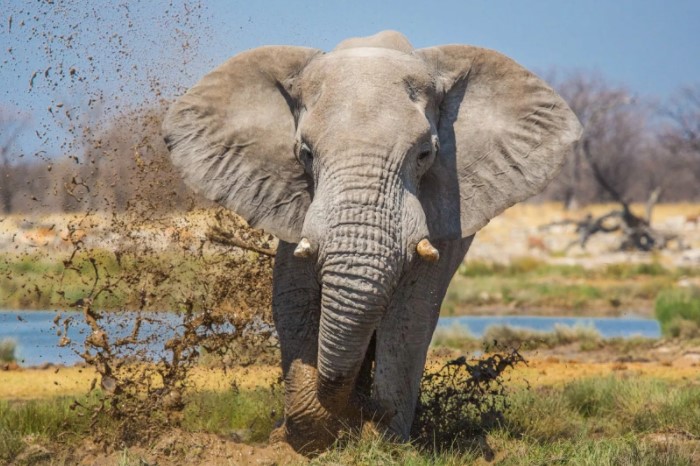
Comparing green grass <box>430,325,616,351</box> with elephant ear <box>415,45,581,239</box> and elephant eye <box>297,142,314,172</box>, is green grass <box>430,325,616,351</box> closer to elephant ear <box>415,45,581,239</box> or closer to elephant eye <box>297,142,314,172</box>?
elephant ear <box>415,45,581,239</box>

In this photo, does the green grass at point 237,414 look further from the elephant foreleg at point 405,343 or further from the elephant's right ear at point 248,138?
the elephant's right ear at point 248,138

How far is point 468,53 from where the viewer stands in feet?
20.7

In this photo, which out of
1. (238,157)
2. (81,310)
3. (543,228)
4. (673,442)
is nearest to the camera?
(238,157)

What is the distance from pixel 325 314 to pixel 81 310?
10.4 ft

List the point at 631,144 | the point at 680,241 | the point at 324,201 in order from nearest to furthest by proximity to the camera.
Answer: the point at 324,201 < the point at 680,241 < the point at 631,144

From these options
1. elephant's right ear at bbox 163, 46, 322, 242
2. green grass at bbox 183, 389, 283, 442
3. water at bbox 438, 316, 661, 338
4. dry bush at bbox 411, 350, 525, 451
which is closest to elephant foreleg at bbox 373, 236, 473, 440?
dry bush at bbox 411, 350, 525, 451

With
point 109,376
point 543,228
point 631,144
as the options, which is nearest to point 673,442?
point 109,376

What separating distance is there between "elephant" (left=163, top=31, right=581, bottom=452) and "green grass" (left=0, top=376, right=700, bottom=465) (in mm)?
357

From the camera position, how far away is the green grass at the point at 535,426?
5.86 meters

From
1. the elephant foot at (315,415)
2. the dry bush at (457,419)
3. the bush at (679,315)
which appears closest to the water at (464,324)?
the bush at (679,315)

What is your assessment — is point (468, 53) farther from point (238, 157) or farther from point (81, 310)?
point (81, 310)

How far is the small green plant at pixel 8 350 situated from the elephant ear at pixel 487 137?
24.5 ft

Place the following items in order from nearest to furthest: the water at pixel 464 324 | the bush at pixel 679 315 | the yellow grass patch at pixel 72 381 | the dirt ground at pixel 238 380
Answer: the dirt ground at pixel 238 380 < the yellow grass patch at pixel 72 381 < the bush at pixel 679 315 < the water at pixel 464 324

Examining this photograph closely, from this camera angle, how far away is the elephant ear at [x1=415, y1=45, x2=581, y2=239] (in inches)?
240
